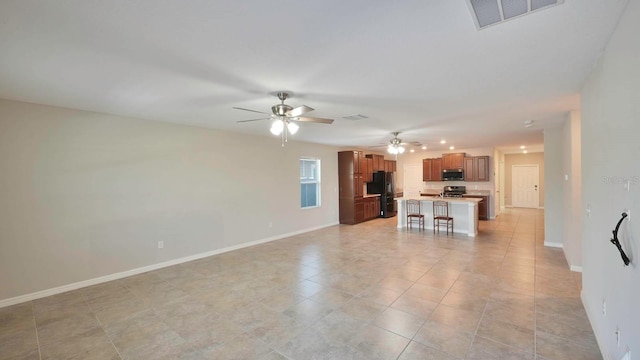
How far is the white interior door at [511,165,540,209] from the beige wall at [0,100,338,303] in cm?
1126

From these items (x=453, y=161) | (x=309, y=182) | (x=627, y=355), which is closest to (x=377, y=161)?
(x=453, y=161)

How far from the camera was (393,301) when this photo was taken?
10.5 feet

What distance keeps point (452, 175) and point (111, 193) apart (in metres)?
9.70

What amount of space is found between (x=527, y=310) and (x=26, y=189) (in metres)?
6.28

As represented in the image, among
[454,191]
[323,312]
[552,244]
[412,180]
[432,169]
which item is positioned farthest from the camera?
[412,180]

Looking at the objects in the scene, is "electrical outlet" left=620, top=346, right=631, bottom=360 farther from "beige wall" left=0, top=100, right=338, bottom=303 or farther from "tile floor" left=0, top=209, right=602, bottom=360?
"beige wall" left=0, top=100, right=338, bottom=303

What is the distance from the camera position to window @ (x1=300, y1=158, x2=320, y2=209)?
762cm

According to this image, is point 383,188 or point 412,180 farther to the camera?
point 412,180

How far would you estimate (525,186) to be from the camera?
11.5 meters

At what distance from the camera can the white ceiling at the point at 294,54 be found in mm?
1636

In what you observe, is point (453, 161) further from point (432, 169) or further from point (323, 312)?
point (323, 312)

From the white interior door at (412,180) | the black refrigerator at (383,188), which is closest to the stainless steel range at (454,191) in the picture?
the white interior door at (412,180)

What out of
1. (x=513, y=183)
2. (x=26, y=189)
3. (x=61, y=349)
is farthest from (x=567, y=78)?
(x=513, y=183)

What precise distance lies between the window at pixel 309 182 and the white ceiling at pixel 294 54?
396cm
